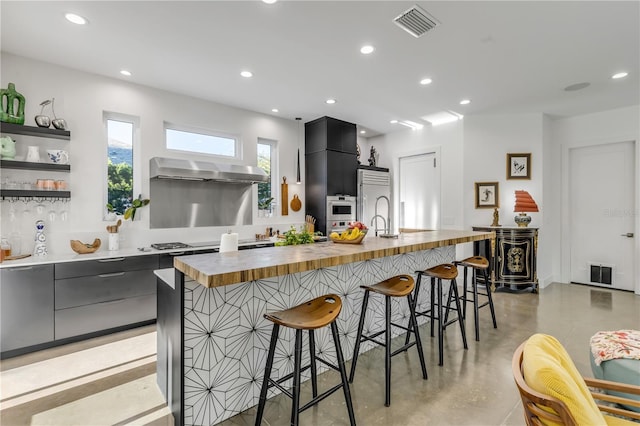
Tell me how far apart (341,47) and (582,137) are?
4780mm

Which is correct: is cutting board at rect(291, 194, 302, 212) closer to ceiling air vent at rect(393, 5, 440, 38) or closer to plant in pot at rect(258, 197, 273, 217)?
plant in pot at rect(258, 197, 273, 217)

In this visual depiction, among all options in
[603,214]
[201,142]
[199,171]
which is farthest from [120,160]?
[603,214]

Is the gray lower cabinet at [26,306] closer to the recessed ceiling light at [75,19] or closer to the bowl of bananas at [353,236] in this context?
the recessed ceiling light at [75,19]

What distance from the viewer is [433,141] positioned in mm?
5801

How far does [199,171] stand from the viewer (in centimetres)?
397

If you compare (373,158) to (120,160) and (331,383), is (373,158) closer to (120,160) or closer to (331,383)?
(120,160)

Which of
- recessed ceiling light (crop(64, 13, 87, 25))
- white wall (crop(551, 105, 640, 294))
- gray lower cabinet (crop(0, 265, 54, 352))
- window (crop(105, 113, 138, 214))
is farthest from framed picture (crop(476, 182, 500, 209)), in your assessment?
gray lower cabinet (crop(0, 265, 54, 352))

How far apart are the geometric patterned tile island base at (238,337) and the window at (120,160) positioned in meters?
2.73

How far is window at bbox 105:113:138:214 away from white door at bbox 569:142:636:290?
6955 mm

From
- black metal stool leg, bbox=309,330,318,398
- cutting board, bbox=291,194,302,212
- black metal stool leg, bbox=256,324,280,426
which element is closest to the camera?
black metal stool leg, bbox=256,324,280,426

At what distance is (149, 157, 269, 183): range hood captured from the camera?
3758 millimetres

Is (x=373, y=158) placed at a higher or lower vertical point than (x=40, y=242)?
higher

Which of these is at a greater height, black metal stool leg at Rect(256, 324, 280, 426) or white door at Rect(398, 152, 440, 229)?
white door at Rect(398, 152, 440, 229)

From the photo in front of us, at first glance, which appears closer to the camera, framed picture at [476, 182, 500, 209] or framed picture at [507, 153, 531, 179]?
framed picture at [507, 153, 531, 179]
